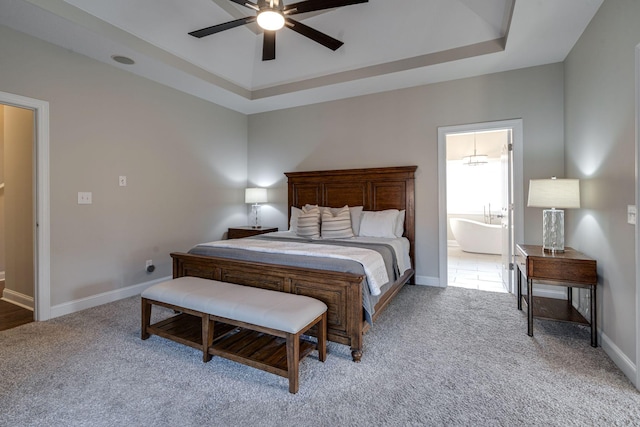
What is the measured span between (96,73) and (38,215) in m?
1.61

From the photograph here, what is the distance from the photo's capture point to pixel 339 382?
6.24ft

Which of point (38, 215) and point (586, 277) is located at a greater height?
point (38, 215)

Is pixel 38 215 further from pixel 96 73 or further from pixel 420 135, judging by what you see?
pixel 420 135

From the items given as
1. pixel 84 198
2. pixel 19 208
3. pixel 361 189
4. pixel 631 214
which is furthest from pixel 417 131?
pixel 19 208

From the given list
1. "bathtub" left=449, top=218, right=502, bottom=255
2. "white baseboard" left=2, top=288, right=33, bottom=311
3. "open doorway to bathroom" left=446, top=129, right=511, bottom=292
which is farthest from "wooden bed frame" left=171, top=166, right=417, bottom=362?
"bathtub" left=449, top=218, right=502, bottom=255

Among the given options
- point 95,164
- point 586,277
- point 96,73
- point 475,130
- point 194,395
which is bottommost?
point 194,395

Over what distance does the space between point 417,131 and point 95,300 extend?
438cm

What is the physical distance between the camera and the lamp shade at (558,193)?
2.56 meters

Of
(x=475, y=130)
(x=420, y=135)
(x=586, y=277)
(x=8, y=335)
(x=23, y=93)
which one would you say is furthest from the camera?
(x=420, y=135)

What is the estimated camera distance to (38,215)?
2863 millimetres

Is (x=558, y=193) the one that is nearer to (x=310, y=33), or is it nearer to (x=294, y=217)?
(x=310, y=33)

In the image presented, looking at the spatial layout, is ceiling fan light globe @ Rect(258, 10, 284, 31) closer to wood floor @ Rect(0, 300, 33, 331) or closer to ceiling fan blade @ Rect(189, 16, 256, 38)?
ceiling fan blade @ Rect(189, 16, 256, 38)

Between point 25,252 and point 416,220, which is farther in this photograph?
point 416,220

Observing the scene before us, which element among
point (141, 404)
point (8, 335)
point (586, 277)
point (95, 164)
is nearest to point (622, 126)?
point (586, 277)
